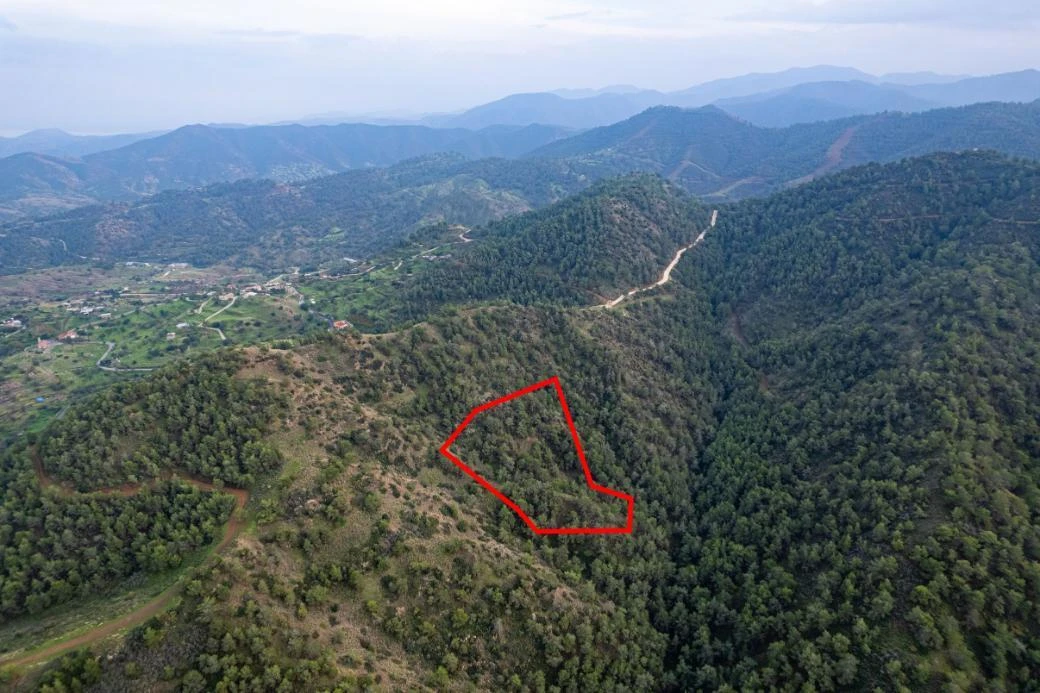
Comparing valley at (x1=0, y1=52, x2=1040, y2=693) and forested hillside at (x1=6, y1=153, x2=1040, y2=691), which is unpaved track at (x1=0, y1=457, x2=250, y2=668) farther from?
forested hillside at (x1=6, y1=153, x2=1040, y2=691)

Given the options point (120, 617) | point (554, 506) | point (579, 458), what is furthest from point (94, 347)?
point (554, 506)

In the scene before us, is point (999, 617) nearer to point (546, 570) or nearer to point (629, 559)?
point (629, 559)

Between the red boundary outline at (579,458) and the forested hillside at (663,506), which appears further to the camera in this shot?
the red boundary outline at (579,458)

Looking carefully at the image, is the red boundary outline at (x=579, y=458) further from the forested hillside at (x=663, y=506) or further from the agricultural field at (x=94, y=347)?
the agricultural field at (x=94, y=347)

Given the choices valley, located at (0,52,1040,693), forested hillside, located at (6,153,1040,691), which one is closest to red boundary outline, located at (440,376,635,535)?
valley, located at (0,52,1040,693)

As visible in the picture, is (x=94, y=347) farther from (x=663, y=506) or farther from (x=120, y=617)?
(x=663, y=506)

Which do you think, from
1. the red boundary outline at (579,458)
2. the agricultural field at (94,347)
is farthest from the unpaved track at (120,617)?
the agricultural field at (94,347)
